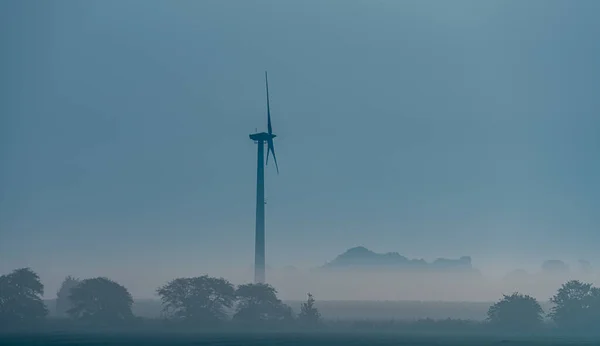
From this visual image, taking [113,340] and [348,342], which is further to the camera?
[348,342]

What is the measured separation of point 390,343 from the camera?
17538 cm

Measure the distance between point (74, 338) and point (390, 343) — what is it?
62.2m

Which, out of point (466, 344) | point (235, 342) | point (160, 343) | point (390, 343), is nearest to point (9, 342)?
point (160, 343)

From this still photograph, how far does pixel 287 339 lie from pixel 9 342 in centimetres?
5516

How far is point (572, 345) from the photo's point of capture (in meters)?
172

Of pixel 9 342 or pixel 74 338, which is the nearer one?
pixel 9 342

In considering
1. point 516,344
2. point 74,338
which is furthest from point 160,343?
point 516,344

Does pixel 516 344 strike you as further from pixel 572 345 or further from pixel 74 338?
pixel 74 338

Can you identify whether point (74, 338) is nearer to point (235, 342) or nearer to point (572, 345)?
point (235, 342)

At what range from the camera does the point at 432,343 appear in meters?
178

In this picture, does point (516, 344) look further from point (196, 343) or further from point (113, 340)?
point (113, 340)

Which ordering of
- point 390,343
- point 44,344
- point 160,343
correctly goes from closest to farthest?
point 44,344 → point 160,343 → point 390,343

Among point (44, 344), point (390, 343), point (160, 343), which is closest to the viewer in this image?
point (44, 344)

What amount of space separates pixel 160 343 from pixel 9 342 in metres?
26.9
